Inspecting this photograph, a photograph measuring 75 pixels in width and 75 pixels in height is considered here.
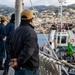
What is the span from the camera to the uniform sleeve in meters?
5.45

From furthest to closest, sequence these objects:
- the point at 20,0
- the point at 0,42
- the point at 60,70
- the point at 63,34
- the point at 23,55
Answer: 1. the point at 63,34
2. the point at 0,42
3. the point at 20,0
4. the point at 60,70
5. the point at 23,55

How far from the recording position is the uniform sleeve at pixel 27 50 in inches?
215

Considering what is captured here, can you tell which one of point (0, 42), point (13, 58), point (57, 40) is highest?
point (13, 58)

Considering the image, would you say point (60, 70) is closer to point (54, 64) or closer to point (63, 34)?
point (54, 64)

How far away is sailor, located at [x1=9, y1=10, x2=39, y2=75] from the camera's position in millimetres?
5486

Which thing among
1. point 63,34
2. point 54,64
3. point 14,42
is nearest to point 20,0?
point 54,64

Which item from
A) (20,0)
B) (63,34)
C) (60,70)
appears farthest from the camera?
(63,34)

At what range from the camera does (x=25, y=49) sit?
5.49 m

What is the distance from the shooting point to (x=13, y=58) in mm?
5742

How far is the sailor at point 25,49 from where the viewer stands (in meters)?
5.49

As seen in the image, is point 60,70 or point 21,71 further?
point 60,70

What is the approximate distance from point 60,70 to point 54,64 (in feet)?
0.59

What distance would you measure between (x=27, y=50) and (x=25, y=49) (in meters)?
0.04

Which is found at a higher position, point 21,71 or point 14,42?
point 14,42
